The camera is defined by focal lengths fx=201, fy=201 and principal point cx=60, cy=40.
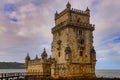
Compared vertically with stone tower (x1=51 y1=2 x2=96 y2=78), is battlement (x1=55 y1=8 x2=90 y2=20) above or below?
above

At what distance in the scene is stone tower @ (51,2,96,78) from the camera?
5375 cm

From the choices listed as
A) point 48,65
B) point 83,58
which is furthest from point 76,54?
point 48,65

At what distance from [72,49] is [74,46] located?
109cm

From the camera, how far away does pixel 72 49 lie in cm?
5434

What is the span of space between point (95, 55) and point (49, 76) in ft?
48.1

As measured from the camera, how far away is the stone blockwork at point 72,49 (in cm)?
5384

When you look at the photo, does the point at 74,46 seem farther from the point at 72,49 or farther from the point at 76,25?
the point at 76,25

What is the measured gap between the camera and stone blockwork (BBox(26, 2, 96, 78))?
177 ft

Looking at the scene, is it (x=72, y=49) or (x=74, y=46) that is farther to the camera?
(x=74, y=46)

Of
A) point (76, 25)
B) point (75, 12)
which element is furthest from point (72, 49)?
point (75, 12)

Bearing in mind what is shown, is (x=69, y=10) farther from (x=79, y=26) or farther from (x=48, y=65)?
(x=48, y=65)

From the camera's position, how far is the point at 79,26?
185ft

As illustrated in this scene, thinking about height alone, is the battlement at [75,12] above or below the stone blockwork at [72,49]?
above

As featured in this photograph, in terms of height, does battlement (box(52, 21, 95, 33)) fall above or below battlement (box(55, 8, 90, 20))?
below
